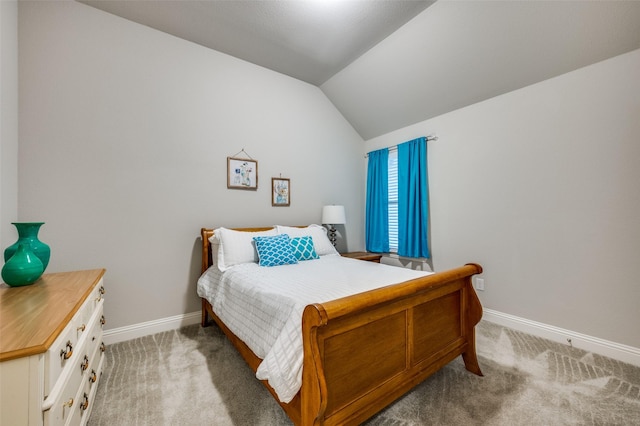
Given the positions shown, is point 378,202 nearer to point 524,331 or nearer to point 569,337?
point 524,331

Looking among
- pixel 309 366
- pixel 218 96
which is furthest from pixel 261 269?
pixel 218 96

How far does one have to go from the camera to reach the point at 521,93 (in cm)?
255

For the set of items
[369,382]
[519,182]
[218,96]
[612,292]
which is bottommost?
[369,382]

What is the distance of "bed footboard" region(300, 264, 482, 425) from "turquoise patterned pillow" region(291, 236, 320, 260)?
1.35 meters

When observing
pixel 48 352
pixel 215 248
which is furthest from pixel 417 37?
pixel 48 352

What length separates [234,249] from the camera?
96.9 inches

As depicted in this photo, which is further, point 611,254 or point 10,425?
point 611,254

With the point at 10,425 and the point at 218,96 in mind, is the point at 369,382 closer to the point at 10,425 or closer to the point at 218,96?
the point at 10,425

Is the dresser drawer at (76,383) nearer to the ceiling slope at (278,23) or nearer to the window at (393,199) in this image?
the ceiling slope at (278,23)

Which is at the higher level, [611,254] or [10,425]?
[611,254]

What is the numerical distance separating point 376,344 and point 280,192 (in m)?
2.35

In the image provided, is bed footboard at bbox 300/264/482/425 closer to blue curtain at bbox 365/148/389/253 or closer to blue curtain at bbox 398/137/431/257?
blue curtain at bbox 398/137/431/257

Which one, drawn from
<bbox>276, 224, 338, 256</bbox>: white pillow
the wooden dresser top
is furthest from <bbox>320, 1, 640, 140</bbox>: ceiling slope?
the wooden dresser top

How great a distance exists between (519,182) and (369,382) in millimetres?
2416
